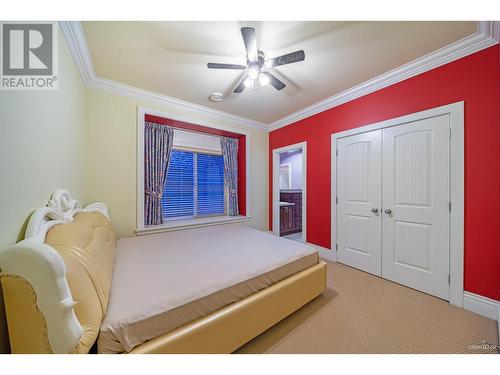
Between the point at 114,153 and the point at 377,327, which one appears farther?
the point at 114,153

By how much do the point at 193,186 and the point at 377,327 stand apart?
313 centimetres

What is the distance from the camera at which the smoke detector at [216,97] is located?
260 centimetres

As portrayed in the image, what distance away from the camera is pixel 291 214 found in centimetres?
486

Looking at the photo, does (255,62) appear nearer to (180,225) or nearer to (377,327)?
(180,225)

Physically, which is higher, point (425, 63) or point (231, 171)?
point (425, 63)

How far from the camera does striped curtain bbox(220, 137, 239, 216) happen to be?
11.9 ft

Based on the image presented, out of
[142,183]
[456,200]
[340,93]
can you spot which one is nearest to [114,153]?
[142,183]

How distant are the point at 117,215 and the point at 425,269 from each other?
372cm

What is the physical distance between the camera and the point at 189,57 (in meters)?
1.89

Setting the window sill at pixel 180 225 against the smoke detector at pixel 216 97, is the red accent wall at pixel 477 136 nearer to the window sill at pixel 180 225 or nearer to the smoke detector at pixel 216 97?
the smoke detector at pixel 216 97

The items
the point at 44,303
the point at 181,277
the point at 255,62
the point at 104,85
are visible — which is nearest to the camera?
the point at 44,303

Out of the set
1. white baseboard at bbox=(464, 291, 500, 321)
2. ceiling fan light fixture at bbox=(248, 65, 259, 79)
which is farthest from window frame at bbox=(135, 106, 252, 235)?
white baseboard at bbox=(464, 291, 500, 321)

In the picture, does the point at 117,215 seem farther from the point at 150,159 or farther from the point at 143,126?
the point at 143,126

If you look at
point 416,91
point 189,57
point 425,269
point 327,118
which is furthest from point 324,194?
point 189,57
